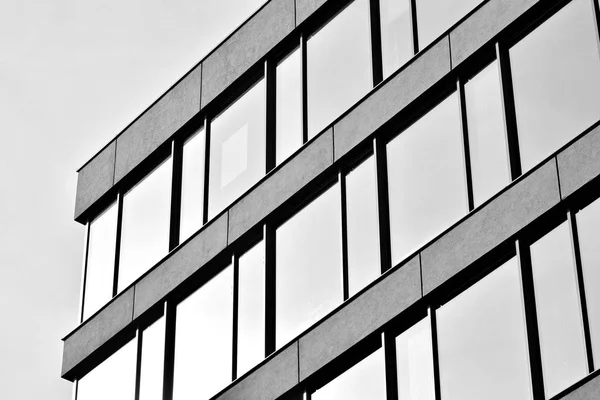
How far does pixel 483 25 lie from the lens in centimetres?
2672

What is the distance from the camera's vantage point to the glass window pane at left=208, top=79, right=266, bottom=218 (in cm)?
3112

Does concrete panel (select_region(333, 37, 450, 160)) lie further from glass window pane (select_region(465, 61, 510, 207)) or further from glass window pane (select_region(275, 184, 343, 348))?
glass window pane (select_region(275, 184, 343, 348))

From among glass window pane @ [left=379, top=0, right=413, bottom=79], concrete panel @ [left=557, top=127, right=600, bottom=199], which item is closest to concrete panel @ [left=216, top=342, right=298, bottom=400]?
glass window pane @ [left=379, top=0, right=413, bottom=79]

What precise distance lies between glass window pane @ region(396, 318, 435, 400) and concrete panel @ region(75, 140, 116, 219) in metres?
11.5

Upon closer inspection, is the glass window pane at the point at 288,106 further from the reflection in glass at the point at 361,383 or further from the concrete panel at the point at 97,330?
the reflection in glass at the point at 361,383

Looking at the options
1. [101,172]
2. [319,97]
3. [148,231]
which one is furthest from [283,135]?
[101,172]

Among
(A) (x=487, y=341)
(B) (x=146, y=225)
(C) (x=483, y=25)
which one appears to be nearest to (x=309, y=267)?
(A) (x=487, y=341)

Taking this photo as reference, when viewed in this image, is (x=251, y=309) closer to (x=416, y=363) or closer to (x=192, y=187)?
(x=192, y=187)

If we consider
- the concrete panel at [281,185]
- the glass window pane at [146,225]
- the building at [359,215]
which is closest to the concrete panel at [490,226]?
the building at [359,215]

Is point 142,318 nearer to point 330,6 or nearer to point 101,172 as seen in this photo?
point 101,172

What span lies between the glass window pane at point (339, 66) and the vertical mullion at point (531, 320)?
6.01 m

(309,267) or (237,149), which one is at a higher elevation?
(237,149)

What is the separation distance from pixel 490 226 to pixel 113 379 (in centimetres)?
1108

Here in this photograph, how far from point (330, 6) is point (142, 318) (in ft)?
25.3
